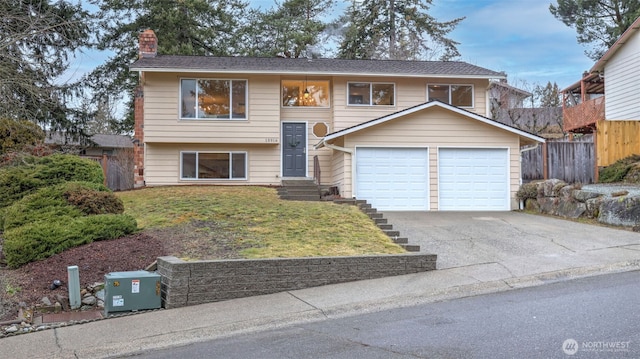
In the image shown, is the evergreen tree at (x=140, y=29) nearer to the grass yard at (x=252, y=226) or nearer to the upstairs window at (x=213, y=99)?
the upstairs window at (x=213, y=99)

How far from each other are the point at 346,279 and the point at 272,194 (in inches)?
349

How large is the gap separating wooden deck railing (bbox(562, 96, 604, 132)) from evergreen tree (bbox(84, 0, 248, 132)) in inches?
763

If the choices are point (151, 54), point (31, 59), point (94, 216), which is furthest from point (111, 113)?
point (94, 216)

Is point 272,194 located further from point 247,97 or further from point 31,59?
point 31,59

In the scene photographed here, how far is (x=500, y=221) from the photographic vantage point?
14.6m

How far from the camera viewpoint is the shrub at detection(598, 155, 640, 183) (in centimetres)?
1797

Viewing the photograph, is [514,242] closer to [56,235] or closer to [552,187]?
[552,187]

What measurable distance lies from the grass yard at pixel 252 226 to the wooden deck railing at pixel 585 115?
16644 millimetres

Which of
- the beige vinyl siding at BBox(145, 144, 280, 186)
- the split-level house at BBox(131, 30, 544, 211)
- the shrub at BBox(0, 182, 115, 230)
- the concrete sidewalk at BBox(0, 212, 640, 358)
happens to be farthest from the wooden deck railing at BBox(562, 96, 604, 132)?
the shrub at BBox(0, 182, 115, 230)

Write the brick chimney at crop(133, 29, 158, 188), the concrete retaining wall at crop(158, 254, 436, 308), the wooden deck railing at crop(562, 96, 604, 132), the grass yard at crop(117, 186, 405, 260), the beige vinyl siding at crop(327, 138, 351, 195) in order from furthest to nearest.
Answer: the wooden deck railing at crop(562, 96, 604, 132) < the brick chimney at crop(133, 29, 158, 188) < the beige vinyl siding at crop(327, 138, 351, 195) < the grass yard at crop(117, 186, 405, 260) < the concrete retaining wall at crop(158, 254, 436, 308)

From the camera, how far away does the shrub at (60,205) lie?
1038 cm

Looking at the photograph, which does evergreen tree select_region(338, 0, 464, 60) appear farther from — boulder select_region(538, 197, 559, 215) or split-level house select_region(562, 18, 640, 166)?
boulder select_region(538, 197, 559, 215)

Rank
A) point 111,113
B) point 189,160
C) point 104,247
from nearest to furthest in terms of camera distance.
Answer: point 104,247, point 189,160, point 111,113

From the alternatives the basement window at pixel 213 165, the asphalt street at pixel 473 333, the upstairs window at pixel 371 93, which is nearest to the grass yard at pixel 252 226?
the asphalt street at pixel 473 333
